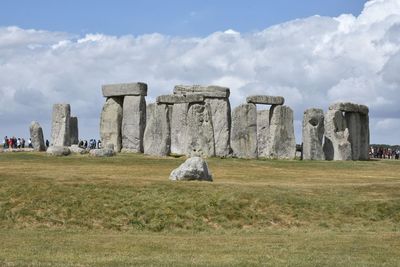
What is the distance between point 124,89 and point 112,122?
228cm

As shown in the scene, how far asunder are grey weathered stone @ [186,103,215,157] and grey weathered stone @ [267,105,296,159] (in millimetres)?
6807

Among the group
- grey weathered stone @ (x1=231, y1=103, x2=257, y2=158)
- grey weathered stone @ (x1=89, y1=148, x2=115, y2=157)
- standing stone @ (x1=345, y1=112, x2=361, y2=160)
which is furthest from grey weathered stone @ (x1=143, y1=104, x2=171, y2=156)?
standing stone @ (x1=345, y1=112, x2=361, y2=160)

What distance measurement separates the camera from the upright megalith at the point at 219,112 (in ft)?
166

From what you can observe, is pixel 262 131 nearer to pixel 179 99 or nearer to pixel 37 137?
pixel 179 99

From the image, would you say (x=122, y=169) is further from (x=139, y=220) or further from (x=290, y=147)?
(x=290, y=147)

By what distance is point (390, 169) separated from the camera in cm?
4681

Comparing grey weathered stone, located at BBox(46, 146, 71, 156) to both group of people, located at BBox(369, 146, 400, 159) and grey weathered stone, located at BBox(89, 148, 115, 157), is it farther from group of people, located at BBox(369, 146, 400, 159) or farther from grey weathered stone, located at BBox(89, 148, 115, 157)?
group of people, located at BBox(369, 146, 400, 159)

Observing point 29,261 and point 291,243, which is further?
point 291,243

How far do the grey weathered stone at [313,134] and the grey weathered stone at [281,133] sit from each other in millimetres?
813

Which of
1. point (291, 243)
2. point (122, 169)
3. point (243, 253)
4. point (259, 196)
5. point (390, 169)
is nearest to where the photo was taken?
point (243, 253)

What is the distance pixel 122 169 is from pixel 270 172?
6.90 meters

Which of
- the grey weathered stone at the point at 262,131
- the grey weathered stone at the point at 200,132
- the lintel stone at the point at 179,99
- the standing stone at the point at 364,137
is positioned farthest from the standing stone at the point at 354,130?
the lintel stone at the point at 179,99

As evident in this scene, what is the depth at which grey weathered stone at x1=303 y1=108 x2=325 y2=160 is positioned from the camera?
5403 centimetres

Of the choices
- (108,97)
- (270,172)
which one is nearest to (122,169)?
(270,172)
